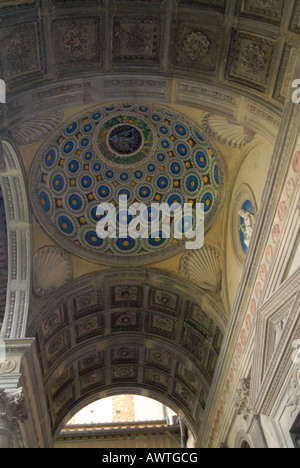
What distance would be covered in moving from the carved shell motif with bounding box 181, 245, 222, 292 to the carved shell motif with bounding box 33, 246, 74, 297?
351 cm

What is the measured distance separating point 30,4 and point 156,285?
873cm

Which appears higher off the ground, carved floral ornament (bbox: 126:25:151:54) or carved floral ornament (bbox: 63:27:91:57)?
carved floral ornament (bbox: 126:25:151:54)

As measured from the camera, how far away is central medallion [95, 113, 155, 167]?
513 inches

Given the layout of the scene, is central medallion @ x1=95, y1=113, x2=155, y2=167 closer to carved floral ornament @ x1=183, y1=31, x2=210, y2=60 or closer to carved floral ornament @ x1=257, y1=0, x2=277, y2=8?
carved floral ornament @ x1=183, y1=31, x2=210, y2=60

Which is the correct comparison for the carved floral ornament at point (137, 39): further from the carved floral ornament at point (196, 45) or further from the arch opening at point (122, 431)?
the arch opening at point (122, 431)

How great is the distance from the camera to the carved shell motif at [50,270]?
12.8 meters

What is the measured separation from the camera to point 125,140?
13.4 m

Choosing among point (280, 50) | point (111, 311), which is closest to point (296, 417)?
point (280, 50)

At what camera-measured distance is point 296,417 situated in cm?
852

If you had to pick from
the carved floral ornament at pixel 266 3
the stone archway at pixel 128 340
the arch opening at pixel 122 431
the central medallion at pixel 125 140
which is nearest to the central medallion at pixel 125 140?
the central medallion at pixel 125 140

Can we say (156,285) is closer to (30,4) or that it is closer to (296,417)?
(296,417)

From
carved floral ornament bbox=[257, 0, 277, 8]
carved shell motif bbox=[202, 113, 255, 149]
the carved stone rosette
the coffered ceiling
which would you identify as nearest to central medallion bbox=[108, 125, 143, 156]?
carved shell motif bbox=[202, 113, 255, 149]

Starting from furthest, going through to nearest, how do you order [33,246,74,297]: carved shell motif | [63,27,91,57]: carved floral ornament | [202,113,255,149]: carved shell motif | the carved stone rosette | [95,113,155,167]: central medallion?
[95,113,155,167]: central medallion → [33,246,74,297]: carved shell motif → [202,113,255,149]: carved shell motif → the carved stone rosette → [63,27,91,57]: carved floral ornament

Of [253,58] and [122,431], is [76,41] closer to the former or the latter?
[253,58]
